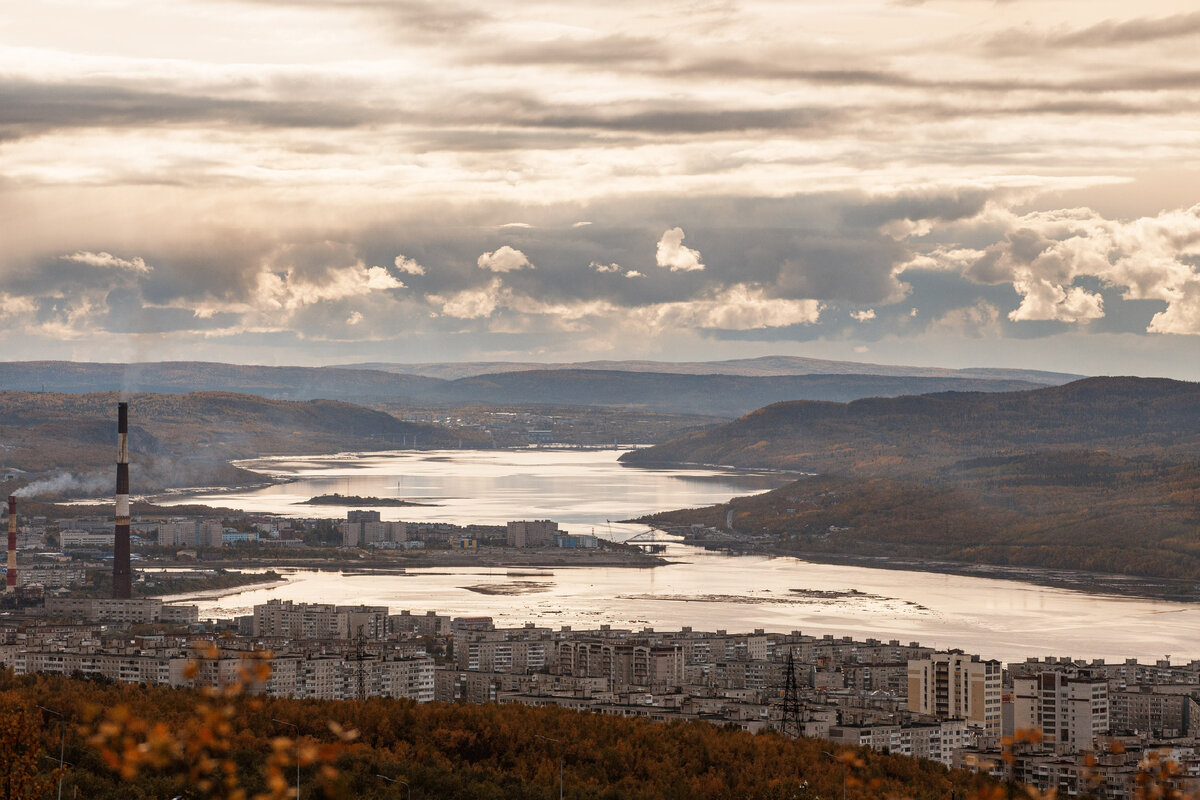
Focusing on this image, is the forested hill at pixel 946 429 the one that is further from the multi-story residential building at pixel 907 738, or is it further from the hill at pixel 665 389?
the hill at pixel 665 389

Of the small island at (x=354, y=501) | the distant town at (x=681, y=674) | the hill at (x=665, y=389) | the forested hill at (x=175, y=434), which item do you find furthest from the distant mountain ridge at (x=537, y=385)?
the distant town at (x=681, y=674)

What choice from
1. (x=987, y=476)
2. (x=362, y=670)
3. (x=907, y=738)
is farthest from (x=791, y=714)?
(x=987, y=476)

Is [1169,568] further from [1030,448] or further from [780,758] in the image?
[1030,448]

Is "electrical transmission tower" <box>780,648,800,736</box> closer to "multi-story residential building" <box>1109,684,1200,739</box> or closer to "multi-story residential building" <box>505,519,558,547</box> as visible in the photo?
"multi-story residential building" <box>1109,684,1200,739</box>

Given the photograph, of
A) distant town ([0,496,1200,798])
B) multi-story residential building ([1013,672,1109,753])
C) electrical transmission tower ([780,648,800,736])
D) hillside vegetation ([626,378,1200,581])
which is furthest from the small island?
electrical transmission tower ([780,648,800,736])

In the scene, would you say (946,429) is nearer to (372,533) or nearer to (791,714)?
(372,533)

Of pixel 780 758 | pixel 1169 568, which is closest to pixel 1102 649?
pixel 780 758

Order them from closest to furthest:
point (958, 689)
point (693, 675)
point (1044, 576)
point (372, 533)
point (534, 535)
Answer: point (958, 689)
point (693, 675)
point (1044, 576)
point (534, 535)
point (372, 533)
